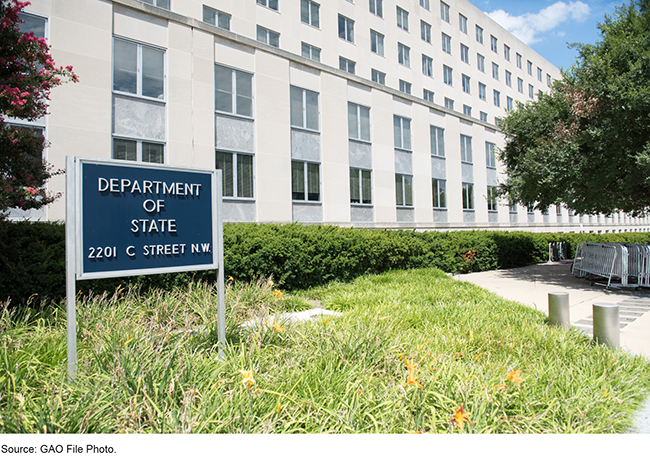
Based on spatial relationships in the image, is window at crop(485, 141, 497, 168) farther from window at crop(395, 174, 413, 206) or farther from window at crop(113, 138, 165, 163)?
window at crop(113, 138, 165, 163)

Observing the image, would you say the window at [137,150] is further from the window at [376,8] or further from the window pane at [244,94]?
the window at [376,8]

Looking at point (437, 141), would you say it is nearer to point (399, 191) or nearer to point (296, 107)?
point (399, 191)

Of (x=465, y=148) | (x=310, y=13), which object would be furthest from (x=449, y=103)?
(x=310, y=13)

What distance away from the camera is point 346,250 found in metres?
9.97

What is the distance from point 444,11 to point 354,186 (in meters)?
19.7

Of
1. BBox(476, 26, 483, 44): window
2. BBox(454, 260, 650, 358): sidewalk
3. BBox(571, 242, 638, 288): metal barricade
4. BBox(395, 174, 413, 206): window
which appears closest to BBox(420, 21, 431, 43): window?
BBox(476, 26, 483, 44): window

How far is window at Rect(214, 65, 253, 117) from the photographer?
15.1 m

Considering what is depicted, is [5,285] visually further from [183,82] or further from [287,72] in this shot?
[287,72]

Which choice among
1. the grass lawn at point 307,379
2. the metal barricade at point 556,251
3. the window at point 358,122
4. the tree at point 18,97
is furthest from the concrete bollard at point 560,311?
the metal barricade at point 556,251

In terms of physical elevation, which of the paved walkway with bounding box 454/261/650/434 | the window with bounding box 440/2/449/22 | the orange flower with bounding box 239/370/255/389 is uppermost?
the window with bounding box 440/2/449/22

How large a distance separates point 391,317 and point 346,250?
4.44 m

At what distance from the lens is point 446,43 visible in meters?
30.5

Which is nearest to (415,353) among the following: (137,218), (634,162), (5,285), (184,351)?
(184,351)

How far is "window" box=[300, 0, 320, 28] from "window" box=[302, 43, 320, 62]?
1.22 m
